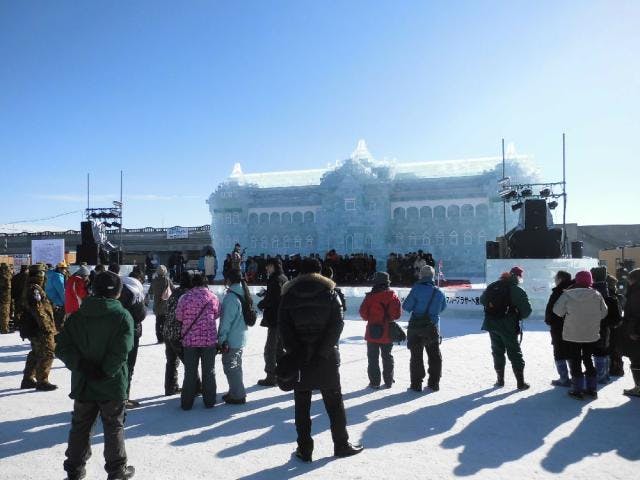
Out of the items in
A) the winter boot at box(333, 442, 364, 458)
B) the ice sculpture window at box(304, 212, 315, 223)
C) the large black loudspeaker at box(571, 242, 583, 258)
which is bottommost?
the winter boot at box(333, 442, 364, 458)

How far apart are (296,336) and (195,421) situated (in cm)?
181

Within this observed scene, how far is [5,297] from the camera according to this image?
436 inches

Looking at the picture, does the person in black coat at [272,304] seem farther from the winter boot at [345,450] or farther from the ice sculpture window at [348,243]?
the ice sculpture window at [348,243]

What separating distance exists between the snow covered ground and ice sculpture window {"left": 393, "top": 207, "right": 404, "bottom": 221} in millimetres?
27414

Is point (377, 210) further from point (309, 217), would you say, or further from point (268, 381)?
point (268, 381)

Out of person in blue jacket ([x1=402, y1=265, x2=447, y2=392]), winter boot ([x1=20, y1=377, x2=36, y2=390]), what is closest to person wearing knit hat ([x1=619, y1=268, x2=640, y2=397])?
person in blue jacket ([x1=402, y1=265, x2=447, y2=392])

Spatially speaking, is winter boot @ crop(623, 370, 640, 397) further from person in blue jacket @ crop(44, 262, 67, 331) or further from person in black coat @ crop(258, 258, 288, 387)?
person in blue jacket @ crop(44, 262, 67, 331)

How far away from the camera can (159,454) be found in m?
4.04

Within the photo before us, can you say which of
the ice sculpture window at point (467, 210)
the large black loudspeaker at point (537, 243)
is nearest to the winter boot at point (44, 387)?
the large black loudspeaker at point (537, 243)

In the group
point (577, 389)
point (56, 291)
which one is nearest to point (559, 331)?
point (577, 389)

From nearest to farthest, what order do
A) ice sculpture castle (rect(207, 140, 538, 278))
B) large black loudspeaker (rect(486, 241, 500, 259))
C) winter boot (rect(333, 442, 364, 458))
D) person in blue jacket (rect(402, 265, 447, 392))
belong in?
winter boot (rect(333, 442, 364, 458))
person in blue jacket (rect(402, 265, 447, 392))
large black loudspeaker (rect(486, 241, 500, 259))
ice sculpture castle (rect(207, 140, 538, 278))

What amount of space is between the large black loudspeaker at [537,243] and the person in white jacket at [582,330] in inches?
343

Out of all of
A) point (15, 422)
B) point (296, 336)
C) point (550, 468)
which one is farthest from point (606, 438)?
point (15, 422)

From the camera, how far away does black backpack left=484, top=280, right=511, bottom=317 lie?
6.10 m
